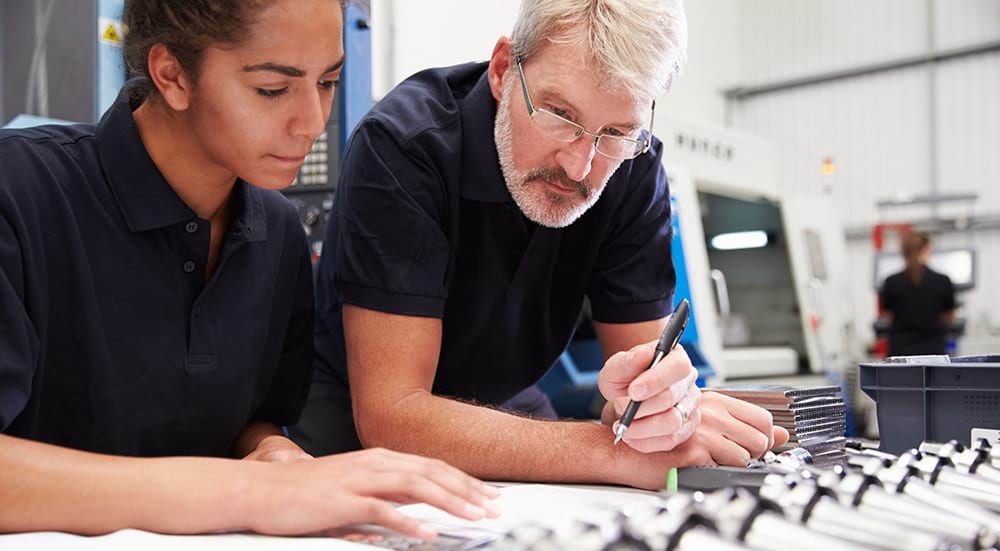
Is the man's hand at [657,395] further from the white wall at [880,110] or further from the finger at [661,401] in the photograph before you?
the white wall at [880,110]

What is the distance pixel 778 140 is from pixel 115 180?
8.05 m

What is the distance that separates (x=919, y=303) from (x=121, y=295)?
18.4 feet

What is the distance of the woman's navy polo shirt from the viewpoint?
1306 mm

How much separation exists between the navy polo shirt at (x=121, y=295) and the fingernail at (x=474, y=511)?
492 millimetres

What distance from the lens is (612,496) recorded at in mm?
1031

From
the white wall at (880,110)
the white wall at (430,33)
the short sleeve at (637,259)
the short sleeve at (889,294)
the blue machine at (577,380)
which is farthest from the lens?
the white wall at (880,110)

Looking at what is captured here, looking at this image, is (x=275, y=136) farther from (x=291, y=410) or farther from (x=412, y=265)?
(x=291, y=410)

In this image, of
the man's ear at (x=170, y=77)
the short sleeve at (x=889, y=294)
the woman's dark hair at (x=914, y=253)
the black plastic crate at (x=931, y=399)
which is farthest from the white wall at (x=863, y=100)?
the man's ear at (x=170, y=77)

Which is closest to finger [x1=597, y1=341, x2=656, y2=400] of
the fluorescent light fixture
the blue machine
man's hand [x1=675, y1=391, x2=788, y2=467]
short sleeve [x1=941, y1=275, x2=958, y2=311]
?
man's hand [x1=675, y1=391, x2=788, y2=467]

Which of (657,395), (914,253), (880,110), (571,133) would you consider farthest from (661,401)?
(880,110)

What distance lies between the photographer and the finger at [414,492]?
0.79 m

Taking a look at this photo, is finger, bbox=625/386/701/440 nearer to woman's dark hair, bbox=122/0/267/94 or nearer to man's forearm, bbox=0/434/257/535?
man's forearm, bbox=0/434/257/535

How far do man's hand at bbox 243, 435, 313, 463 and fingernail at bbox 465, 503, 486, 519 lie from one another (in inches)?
14.9

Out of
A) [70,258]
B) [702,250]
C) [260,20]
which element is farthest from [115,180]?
[702,250]
